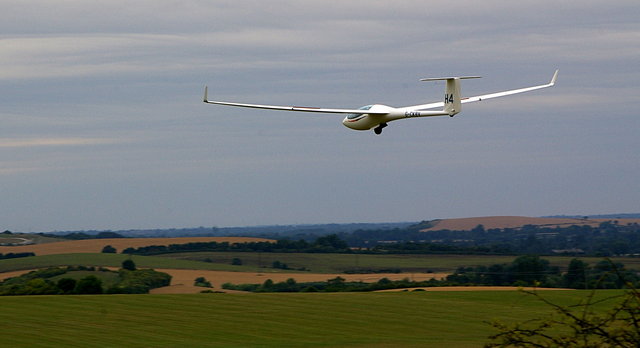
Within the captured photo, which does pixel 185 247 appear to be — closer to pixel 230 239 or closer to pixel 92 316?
pixel 230 239

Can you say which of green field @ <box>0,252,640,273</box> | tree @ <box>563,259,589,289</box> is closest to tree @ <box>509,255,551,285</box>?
green field @ <box>0,252,640,273</box>

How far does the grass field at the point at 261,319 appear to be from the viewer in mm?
51906

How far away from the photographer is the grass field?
5191 cm

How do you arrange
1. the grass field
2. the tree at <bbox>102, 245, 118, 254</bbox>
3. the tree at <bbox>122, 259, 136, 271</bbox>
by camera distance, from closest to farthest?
the grass field < the tree at <bbox>122, 259, 136, 271</bbox> < the tree at <bbox>102, 245, 118, 254</bbox>

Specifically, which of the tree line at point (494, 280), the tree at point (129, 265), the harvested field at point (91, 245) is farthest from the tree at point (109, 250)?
the tree line at point (494, 280)

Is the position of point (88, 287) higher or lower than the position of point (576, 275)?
lower

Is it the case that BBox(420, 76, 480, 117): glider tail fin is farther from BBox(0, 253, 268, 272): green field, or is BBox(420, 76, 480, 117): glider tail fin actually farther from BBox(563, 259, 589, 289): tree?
BBox(0, 253, 268, 272): green field

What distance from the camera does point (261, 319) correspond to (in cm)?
6406

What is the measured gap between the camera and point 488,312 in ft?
233

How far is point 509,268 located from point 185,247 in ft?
193

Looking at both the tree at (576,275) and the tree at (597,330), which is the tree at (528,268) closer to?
the tree at (576,275)

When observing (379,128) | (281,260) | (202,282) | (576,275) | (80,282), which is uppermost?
(379,128)

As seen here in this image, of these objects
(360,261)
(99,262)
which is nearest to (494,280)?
(360,261)

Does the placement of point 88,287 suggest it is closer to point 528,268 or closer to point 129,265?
point 129,265
